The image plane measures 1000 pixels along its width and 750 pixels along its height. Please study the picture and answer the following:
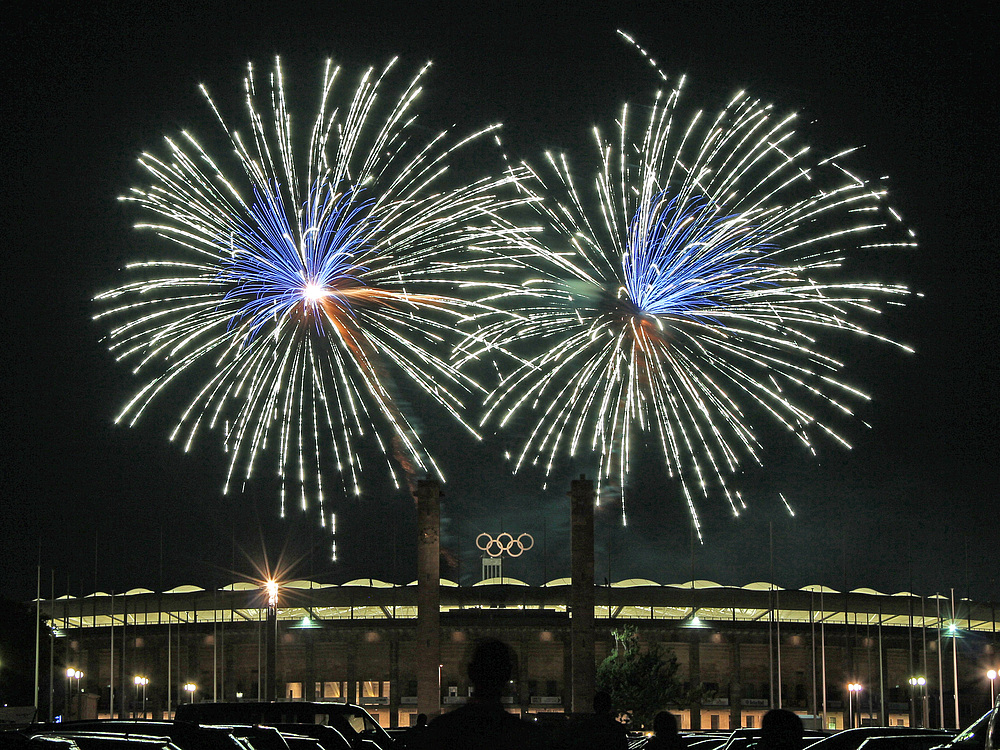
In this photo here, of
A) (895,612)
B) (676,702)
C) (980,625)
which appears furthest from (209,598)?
(980,625)

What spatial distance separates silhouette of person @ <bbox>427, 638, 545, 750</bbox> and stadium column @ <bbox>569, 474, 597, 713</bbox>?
2318 inches

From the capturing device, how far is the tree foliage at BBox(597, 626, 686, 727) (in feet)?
235

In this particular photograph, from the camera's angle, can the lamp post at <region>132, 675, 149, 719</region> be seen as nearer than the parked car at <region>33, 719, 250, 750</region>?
No

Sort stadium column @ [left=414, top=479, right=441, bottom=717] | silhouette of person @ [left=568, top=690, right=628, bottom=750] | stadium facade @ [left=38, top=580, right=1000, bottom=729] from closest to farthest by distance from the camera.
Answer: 1. silhouette of person @ [left=568, top=690, right=628, bottom=750]
2. stadium column @ [left=414, top=479, right=441, bottom=717]
3. stadium facade @ [left=38, top=580, right=1000, bottom=729]

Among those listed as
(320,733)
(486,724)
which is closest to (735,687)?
(320,733)

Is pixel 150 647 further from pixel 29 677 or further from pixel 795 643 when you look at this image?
pixel 795 643

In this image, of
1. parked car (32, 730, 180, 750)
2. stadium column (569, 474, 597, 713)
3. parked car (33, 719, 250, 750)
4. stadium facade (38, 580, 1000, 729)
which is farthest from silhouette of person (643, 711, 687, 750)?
stadium facade (38, 580, 1000, 729)

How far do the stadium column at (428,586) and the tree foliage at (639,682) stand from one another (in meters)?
11.7

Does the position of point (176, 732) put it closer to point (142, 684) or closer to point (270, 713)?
point (270, 713)

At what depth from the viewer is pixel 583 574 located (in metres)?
64.1

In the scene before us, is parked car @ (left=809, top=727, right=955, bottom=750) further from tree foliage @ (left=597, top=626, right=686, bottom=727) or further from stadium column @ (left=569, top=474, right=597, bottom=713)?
tree foliage @ (left=597, top=626, right=686, bottom=727)

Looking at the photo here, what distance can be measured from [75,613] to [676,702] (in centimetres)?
4384

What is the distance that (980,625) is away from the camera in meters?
85.5

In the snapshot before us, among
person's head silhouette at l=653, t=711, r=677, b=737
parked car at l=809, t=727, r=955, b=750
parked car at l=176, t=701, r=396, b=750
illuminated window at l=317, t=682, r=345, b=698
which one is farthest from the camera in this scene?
illuminated window at l=317, t=682, r=345, b=698
